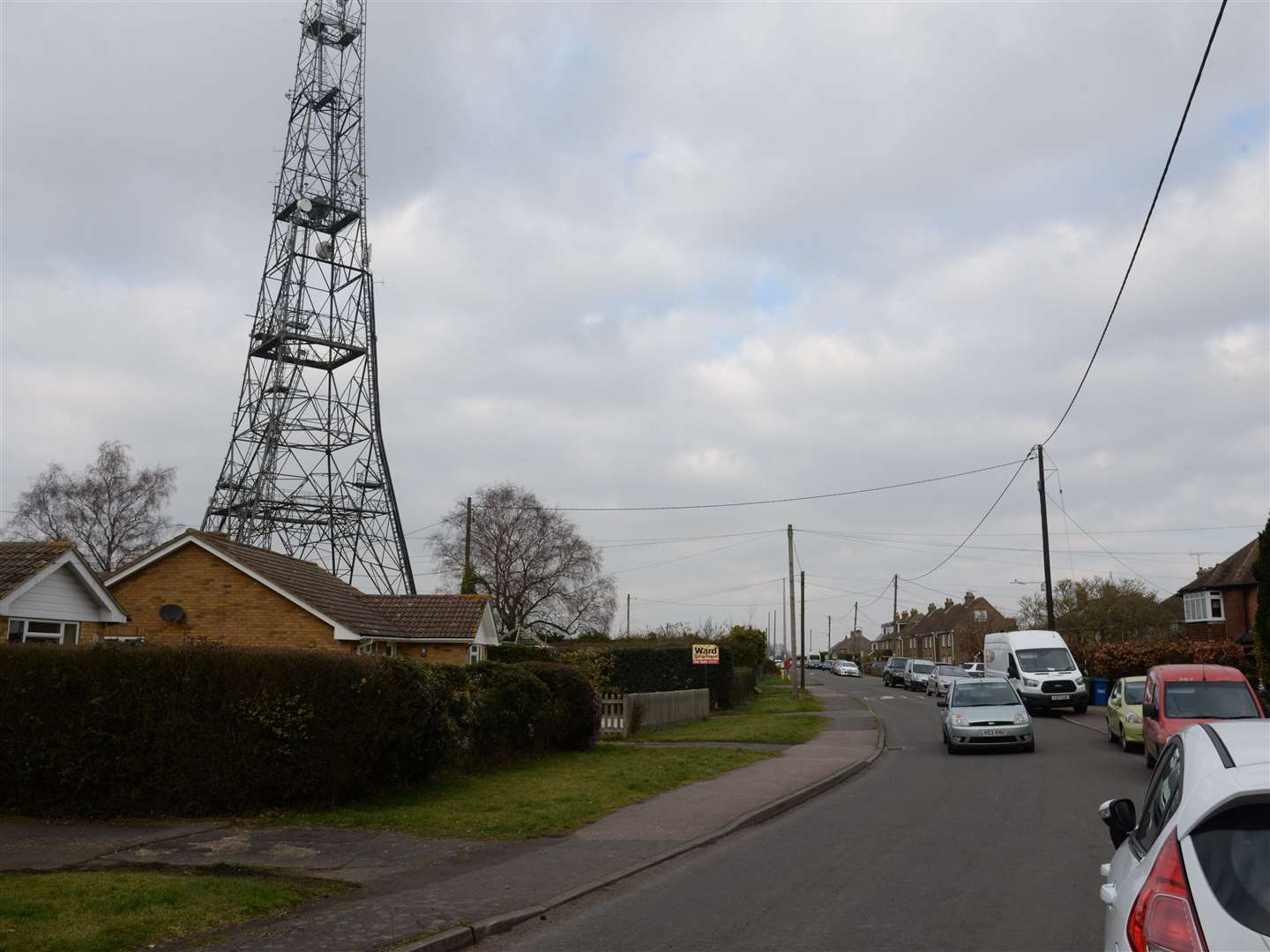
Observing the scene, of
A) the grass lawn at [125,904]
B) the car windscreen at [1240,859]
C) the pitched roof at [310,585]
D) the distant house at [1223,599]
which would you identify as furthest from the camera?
the distant house at [1223,599]

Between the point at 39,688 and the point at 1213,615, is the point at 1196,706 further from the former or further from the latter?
the point at 1213,615

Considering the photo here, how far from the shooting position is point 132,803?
12.0 meters

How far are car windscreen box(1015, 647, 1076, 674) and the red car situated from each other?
1438cm

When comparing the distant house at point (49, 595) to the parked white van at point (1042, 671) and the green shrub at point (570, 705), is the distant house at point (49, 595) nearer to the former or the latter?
the green shrub at point (570, 705)

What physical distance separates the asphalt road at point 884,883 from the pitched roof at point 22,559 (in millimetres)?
12592

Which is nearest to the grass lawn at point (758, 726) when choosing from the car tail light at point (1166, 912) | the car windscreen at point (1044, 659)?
the car windscreen at point (1044, 659)

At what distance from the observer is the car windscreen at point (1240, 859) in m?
3.24

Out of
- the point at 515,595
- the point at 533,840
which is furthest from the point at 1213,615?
the point at 533,840

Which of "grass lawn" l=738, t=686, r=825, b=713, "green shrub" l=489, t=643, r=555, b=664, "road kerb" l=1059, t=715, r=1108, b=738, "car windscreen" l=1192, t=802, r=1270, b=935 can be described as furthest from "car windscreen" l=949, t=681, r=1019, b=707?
"car windscreen" l=1192, t=802, r=1270, b=935

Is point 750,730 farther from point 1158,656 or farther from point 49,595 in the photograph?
point 1158,656

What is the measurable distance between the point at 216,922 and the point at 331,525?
34.6 m

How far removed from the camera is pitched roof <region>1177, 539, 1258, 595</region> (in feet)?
162

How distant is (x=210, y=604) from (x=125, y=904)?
1861cm

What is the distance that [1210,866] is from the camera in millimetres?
3385
